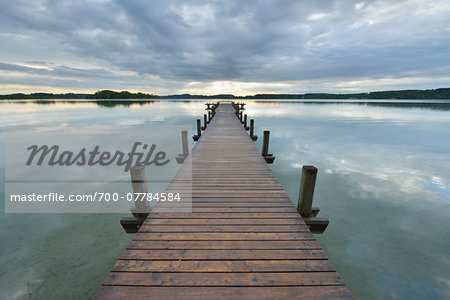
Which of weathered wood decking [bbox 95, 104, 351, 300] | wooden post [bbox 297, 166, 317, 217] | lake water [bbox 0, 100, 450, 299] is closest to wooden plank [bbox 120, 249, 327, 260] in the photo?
weathered wood decking [bbox 95, 104, 351, 300]

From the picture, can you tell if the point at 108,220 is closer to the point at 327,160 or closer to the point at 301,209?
the point at 301,209

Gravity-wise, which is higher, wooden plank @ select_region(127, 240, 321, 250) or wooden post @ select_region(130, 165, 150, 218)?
wooden post @ select_region(130, 165, 150, 218)

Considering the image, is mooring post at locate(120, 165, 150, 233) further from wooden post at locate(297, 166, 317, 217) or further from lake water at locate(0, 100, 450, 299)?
wooden post at locate(297, 166, 317, 217)

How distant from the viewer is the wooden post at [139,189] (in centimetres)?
365

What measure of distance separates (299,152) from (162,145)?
1099 cm

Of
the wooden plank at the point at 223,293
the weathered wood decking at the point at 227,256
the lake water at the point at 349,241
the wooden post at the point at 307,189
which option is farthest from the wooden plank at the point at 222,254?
the lake water at the point at 349,241

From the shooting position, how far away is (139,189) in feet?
12.2

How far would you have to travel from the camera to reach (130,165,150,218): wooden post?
3648 millimetres

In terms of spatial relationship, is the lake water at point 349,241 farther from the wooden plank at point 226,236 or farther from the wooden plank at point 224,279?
the wooden plank at point 224,279

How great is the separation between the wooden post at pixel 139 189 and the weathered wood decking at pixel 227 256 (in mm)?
257

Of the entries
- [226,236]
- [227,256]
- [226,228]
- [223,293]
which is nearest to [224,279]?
[223,293]

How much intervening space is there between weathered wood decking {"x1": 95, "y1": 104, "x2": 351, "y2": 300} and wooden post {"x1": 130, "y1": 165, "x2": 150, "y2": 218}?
257 mm

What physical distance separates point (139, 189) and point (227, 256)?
6.94 ft

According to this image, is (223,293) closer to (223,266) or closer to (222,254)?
(223,266)
